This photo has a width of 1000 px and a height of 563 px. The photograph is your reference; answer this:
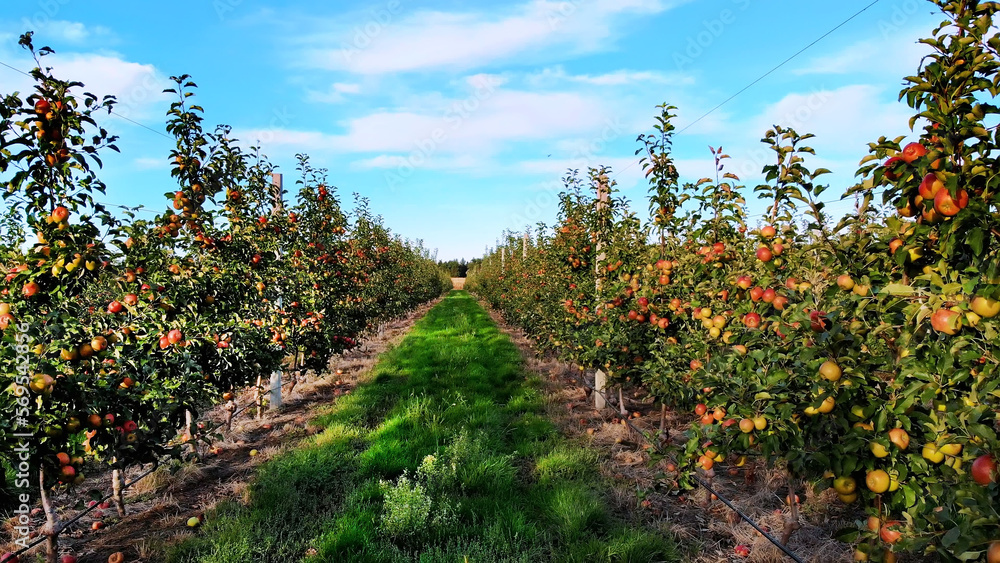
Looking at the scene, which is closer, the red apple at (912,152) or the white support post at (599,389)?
the red apple at (912,152)

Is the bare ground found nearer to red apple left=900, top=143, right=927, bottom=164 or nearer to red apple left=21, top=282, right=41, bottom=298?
red apple left=21, top=282, right=41, bottom=298

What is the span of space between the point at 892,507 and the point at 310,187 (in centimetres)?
737

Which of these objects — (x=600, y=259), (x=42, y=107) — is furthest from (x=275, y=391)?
(x=600, y=259)

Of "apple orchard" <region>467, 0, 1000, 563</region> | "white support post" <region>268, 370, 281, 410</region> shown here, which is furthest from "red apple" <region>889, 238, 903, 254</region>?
"white support post" <region>268, 370, 281, 410</region>

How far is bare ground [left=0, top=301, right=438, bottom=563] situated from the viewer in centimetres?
341

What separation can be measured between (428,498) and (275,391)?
4286 mm

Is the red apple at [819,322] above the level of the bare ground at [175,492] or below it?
above

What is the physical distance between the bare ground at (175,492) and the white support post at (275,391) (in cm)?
12

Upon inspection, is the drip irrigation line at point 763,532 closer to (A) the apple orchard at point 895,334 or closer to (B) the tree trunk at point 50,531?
(A) the apple orchard at point 895,334

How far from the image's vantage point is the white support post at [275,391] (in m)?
6.78

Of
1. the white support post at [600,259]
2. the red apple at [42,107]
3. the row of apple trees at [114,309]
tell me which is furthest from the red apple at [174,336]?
the white support post at [600,259]

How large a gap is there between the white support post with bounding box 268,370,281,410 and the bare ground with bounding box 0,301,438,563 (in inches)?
4.6

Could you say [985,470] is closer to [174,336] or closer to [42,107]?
[174,336]

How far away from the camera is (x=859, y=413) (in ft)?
6.65
